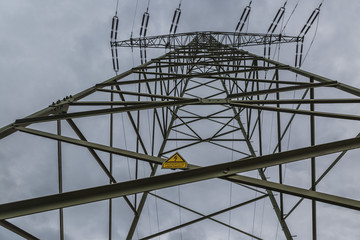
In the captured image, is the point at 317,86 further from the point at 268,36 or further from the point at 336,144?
the point at 268,36

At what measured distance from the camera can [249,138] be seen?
30.1 ft

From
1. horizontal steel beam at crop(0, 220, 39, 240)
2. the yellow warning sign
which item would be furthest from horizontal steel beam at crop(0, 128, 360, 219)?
horizontal steel beam at crop(0, 220, 39, 240)

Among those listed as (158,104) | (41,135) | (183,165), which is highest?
(158,104)

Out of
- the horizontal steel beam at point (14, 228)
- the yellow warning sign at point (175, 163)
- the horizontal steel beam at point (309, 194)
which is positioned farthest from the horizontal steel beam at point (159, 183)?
the horizontal steel beam at point (14, 228)

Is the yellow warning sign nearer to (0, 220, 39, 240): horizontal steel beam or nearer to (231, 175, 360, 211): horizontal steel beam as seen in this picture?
(231, 175, 360, 211): horizontal steel beam

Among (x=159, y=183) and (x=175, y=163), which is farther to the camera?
(x=175, y=163)

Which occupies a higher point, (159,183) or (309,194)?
(159,183)

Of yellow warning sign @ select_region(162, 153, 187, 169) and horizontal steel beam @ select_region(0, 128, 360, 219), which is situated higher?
yellow warning sign @ select_region(162, 153, 187, 169)

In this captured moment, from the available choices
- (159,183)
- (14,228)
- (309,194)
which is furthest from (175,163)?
(14,228)

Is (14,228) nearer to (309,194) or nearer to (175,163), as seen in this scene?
(175,163)

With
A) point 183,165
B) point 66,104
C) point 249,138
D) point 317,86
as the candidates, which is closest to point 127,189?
point 183,165

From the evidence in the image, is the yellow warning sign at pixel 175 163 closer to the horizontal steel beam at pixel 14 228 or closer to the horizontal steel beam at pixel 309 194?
the horizontal steel beam at pixel 309 194

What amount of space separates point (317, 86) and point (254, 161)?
3257mm

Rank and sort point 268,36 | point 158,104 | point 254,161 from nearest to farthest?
point 254,161 < point 158,104 < point 268,36
